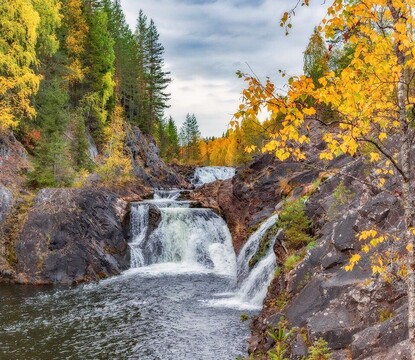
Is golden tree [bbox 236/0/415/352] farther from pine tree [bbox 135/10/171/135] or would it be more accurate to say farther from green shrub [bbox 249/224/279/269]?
pine tree [bbox 135/10/171/135]

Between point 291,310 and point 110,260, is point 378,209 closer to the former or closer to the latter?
point 291,310

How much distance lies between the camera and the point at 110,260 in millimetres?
23719

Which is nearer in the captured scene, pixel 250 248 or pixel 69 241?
pixel 250 248

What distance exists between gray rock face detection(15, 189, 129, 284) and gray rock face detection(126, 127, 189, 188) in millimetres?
17248

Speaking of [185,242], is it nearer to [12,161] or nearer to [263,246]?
[263,246]

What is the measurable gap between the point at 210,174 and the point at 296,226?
152 feet

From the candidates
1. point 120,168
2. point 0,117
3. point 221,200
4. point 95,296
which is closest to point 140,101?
point 120,168

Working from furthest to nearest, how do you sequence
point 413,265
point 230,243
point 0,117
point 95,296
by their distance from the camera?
point 230,243 < point 0,117 < point 95,296 < point 413,265

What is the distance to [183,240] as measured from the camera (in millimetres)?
27688

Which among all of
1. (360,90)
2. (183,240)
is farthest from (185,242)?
(360,90)

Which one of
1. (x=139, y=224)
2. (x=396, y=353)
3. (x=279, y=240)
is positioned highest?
(x=139, y=224)

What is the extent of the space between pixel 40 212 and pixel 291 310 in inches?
690

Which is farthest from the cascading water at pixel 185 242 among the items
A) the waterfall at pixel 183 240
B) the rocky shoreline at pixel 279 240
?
the rocky shoreline at pixel 279 240

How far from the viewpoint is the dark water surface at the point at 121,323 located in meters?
12.9
